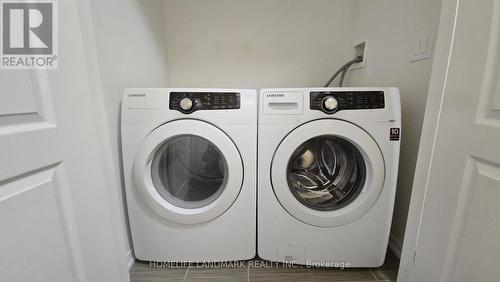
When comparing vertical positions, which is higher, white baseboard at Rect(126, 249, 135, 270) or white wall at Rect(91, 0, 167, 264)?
white wall at Rect(91, 0, 167, 264)

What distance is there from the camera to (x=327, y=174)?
1.01 m

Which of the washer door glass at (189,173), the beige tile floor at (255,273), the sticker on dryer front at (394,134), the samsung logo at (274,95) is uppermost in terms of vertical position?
the samsung logo at (274,95)

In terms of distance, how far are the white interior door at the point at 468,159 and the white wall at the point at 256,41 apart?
0.93 meters

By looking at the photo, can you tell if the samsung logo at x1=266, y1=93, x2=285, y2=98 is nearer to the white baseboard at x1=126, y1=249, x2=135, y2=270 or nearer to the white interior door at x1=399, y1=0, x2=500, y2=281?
the white interior door at x1=399, y1=0, x2=500, y2=281

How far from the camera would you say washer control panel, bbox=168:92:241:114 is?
2.75ft

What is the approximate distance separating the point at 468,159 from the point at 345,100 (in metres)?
0.41

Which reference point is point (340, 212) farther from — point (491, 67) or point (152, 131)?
point (152, 131)

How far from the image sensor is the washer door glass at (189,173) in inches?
36.8

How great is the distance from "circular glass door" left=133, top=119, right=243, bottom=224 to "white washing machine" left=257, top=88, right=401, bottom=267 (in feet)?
0.50

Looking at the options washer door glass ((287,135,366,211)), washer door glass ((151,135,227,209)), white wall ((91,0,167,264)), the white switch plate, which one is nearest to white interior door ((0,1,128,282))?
white wall ((91,0,167,264))

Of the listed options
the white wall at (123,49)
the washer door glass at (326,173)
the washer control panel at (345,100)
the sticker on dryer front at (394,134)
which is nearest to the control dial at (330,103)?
the washer control panel at (345,100)

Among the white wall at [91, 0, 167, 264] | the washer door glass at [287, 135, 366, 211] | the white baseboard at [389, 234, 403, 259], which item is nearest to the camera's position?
the white wall at [91, 0, 167, 264]

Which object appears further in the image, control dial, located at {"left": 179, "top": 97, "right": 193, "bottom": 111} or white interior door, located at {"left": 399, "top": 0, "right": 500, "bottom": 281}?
control dial, located at {"left": 179, "top": 97, "right": 193, "bottom": 111}

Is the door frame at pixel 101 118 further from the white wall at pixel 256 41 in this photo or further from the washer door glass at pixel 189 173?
the white wall at pixel 256 41
